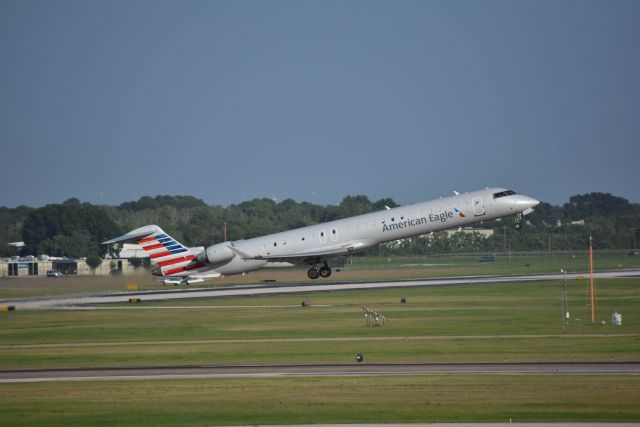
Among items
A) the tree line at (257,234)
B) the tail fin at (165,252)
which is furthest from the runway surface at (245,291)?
the tree line at (257,234)

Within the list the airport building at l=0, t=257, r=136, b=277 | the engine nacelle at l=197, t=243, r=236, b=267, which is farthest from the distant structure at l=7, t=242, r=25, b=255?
the engine nacelle at l=197, t=243, r=236, b=267

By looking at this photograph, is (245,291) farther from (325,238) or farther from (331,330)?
(331,330)

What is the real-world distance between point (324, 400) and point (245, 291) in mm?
48303

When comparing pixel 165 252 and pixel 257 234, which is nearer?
pixel 165 252

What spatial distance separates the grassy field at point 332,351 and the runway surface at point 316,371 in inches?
43.2

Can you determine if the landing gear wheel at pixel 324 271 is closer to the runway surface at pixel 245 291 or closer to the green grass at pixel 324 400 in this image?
the runway surface at pixel 245 291

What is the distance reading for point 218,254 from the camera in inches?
2911

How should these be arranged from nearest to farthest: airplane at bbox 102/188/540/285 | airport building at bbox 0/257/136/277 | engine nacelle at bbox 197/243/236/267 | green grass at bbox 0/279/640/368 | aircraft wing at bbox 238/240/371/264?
green grass at bbox 0/279/640/368, airplane at bbox 102/188/540/285, aircraft wing at bbox 238/240/371/264, engine nacelle at bbox 197/243/236/267, airport building at bbox 0/257/136/277

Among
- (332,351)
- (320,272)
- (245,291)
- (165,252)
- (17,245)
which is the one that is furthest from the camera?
(17,245)

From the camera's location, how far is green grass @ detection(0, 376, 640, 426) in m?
25.9

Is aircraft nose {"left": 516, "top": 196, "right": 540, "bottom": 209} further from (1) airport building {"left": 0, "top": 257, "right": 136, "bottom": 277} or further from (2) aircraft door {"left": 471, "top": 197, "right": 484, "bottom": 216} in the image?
(1) airport building {"left": 0, "top": 257, "right": 136, "bottom": 277}

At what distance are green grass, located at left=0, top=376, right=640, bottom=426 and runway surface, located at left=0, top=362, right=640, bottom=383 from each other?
3.47 ft

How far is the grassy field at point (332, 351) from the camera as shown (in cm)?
2681

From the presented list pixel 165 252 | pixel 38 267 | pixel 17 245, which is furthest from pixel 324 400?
pixel 17 245
